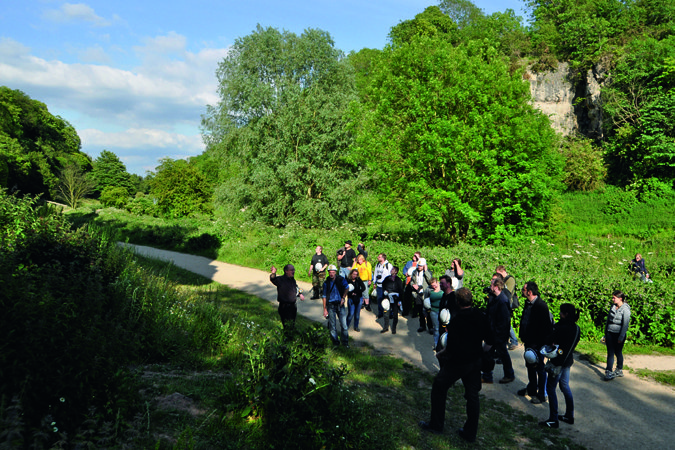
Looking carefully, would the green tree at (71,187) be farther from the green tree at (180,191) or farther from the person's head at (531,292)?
the person's head at (531,292)

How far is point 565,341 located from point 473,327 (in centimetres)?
172

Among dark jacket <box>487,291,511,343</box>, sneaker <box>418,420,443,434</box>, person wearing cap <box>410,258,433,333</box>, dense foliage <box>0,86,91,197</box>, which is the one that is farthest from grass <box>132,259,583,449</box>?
dense foliage <box>0,86,91,197</box>

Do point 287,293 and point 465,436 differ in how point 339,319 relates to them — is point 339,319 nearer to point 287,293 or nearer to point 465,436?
point 287,293

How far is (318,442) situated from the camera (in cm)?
419

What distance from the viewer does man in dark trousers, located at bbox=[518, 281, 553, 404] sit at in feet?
21.6

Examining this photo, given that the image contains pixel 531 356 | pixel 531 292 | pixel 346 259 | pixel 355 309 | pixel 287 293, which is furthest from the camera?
pixel 346 259

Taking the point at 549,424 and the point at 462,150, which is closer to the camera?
the point at 549,424

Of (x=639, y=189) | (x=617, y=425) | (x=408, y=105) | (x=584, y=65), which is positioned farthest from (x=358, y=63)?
(x=617, y=425)

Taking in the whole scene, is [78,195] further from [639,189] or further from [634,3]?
[634,3]

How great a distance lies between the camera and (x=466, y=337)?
17.6ft

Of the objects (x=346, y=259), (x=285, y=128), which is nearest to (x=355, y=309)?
(x=346, y=259)

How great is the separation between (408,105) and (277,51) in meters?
12.9

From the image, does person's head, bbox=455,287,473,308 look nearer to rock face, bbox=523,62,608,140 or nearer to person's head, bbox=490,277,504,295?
person's head, bbox=490,277,504,295

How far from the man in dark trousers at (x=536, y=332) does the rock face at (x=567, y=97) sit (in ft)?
130
